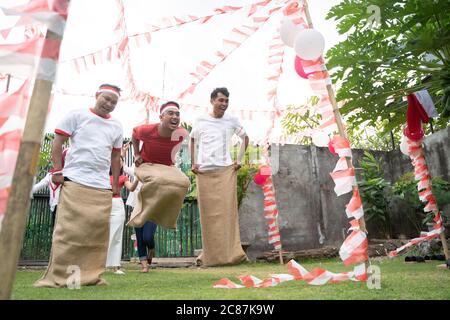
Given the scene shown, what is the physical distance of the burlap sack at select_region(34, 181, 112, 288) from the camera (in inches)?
122

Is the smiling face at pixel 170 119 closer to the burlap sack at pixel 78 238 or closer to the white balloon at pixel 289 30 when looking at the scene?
the burlap sack at pixel 78 238

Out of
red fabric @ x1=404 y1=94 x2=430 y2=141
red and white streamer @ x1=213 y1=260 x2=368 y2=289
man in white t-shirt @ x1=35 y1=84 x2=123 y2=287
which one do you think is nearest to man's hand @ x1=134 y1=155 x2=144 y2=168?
man in white t-shirt @ x1=35 y1=84 x2=123 y2=287

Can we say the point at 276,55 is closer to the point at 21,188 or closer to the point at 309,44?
the point at 309,44

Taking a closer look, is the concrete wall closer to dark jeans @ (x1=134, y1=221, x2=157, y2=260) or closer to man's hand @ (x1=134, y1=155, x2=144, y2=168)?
dark jeans @ (x1=134, y1=221, x2=157, y2=260)

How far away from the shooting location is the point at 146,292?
8.86 feet

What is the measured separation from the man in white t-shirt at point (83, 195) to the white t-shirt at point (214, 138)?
3.68ft

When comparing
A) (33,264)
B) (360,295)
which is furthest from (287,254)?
(360,295)

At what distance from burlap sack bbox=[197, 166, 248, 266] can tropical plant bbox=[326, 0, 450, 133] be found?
1.47 meters

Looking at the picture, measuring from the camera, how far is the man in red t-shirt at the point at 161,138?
426cm

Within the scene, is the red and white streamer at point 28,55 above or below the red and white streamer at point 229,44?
below

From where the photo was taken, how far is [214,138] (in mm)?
4488

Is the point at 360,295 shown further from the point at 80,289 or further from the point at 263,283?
the point at 80,289

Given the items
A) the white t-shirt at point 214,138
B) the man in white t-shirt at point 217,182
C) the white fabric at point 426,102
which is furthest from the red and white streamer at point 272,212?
the white fabric at point 426,102
